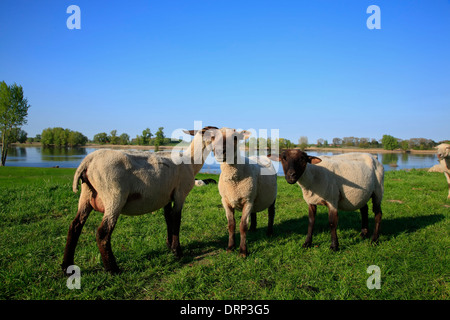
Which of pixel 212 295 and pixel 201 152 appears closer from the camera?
pixel 212 295

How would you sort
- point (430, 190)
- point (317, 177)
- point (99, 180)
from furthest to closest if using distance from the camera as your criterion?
point (430, 190), point (317, 177), point (99, 180)

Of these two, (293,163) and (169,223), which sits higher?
(293,163)

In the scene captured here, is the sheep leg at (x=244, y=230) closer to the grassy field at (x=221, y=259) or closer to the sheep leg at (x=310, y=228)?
the grassy field at (x=221, y=259)

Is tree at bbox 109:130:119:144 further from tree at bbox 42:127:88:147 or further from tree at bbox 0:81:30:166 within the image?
tree at bbox 0:81:30:166

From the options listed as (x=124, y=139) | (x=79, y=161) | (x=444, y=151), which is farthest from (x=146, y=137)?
(x=444, y=151)

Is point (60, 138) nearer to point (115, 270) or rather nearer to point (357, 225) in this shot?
point (115, 270)

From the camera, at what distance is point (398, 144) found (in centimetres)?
11000

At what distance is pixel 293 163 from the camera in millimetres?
5117

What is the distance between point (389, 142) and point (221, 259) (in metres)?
118

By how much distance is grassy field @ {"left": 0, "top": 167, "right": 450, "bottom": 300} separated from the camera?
374 cm

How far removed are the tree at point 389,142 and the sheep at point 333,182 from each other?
11301 cm
